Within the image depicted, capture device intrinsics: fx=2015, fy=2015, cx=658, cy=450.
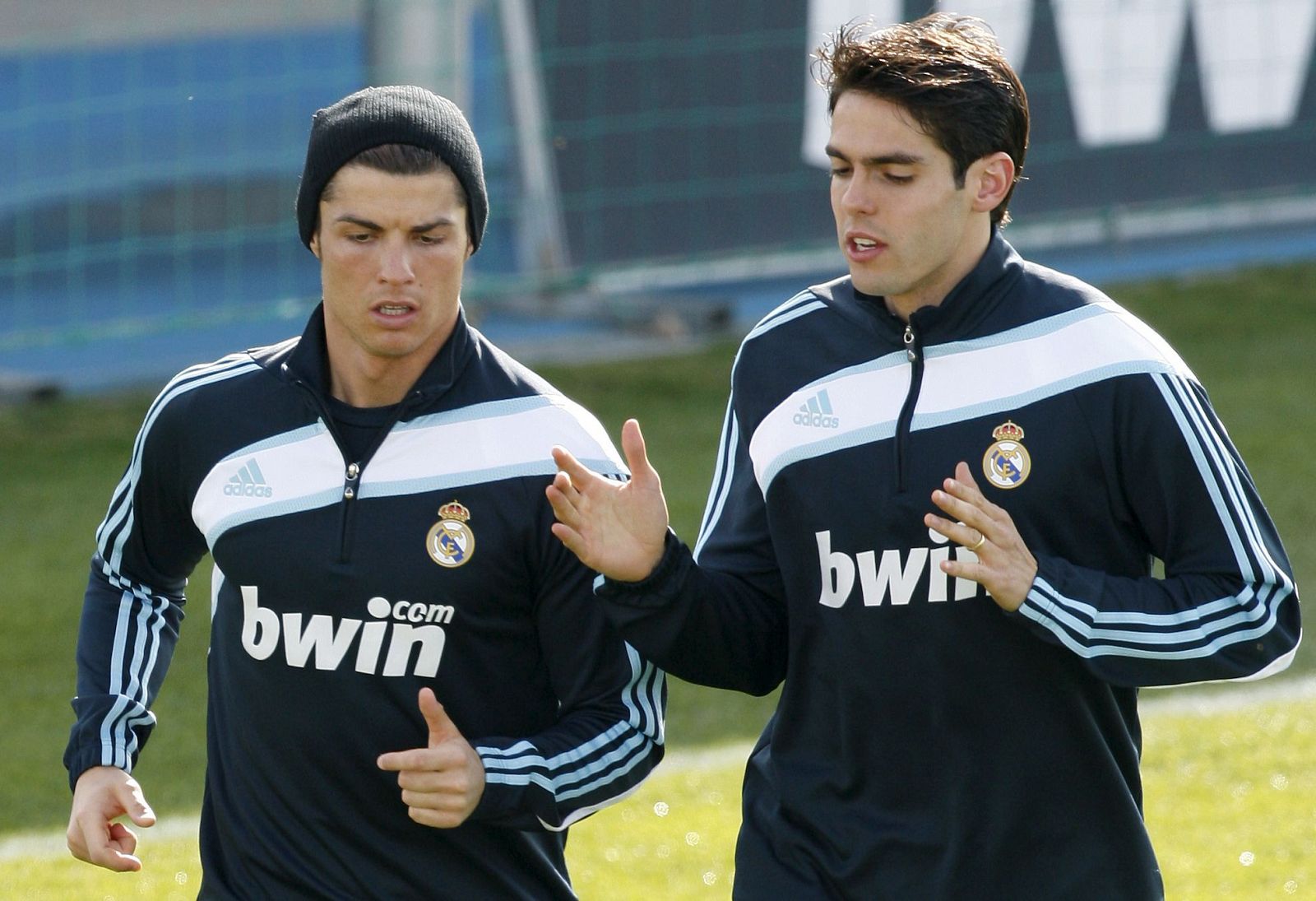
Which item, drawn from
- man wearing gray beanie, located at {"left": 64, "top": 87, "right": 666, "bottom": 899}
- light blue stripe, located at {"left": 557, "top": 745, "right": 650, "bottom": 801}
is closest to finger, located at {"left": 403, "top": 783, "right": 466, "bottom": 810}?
man wearing gray beanie, located at {"left": 64, "top": 87, "right": 666, "bottom": 899}

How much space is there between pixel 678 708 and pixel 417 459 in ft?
13.3

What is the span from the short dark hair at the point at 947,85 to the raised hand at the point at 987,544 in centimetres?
61

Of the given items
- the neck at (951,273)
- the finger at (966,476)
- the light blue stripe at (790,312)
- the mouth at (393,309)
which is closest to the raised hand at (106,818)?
the mouth at (393,309)

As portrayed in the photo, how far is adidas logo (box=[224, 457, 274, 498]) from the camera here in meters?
3.57

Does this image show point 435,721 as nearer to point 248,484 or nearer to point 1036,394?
point 248,484

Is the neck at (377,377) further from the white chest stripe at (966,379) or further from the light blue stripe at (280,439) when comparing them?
the white chest stripe at (966,379)

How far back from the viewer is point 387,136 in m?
3.50

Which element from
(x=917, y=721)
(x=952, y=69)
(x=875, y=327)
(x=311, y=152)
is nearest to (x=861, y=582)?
(x=917, y=721)

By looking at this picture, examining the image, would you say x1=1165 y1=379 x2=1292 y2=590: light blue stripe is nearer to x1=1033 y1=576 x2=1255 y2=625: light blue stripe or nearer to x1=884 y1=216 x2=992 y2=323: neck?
x1=1033 y1=576 x2=1255 y2=625: light blue stripe

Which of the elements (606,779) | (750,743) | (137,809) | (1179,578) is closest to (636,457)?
(606,779)

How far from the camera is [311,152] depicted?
3568mm

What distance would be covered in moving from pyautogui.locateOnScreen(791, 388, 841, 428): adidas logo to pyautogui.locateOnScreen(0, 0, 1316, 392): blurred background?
276 inches

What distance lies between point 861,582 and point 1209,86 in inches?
396

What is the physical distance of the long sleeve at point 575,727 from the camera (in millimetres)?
3320
